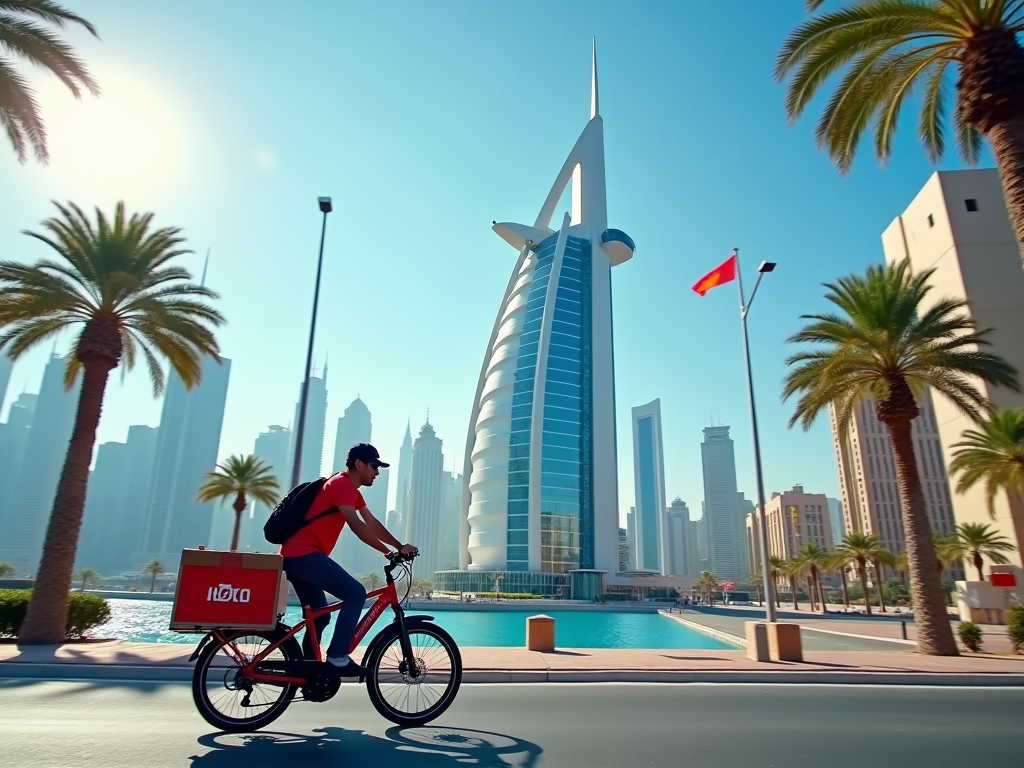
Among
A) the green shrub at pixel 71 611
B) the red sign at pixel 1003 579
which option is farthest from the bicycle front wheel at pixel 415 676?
the red sign at pixel 1003 579

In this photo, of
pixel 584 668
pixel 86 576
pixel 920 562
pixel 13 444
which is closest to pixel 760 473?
pixel 920 562

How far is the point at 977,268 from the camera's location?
139 feet

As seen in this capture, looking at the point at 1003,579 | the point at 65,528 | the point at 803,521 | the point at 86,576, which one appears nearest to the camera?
the point at 65,528

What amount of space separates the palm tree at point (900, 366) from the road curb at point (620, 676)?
6.34 m

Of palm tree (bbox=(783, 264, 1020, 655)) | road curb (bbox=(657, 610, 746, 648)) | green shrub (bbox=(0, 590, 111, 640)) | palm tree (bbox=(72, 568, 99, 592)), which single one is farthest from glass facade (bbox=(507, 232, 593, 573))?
green shrub (bbox=(0, 590, 111, 640))

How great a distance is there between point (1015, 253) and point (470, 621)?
44837mm

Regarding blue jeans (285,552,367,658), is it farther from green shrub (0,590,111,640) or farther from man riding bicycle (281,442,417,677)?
green shrub (0,590,111,640)

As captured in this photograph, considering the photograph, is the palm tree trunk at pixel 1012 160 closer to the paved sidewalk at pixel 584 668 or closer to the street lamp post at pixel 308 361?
the paved sidewalk at pixel 584 668

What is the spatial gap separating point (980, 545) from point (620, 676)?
40.4 m

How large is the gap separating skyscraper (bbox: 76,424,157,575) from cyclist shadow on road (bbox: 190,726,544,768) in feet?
663

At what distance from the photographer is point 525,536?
249 feet

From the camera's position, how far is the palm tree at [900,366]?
14711mm

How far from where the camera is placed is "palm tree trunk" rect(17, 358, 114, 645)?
12375 millimetres

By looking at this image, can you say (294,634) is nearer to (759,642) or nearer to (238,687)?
(238,687)
